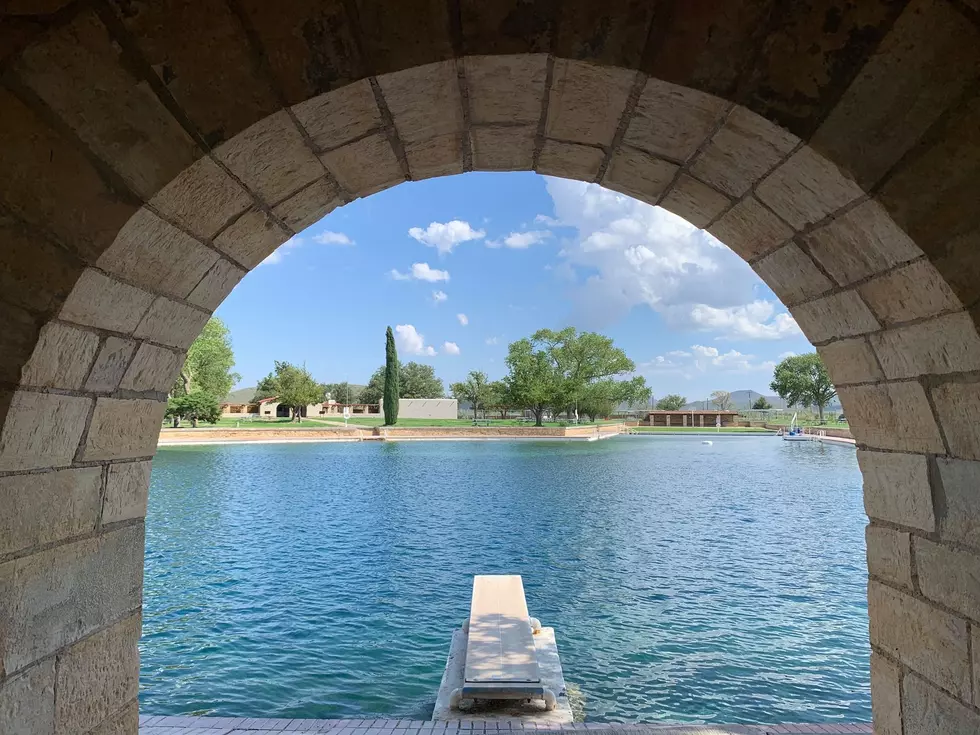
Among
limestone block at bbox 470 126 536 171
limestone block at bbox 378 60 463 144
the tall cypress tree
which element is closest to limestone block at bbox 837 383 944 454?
limestone block at bbox 470 126 536 171

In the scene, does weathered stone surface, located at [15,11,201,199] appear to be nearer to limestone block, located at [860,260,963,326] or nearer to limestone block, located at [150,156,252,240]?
limestone block, located at [150,156,252,240]

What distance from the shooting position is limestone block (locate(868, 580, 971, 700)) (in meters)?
1.84

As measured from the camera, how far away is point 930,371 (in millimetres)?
1854

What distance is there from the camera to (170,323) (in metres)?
2.14

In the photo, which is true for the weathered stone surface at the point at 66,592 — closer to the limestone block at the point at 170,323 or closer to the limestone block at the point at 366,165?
the limestone block at the point at 170,323

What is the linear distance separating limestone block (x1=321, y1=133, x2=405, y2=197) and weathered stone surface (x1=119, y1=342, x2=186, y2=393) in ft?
2.92

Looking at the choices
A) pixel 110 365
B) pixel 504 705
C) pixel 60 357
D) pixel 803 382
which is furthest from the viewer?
pixel 803 382

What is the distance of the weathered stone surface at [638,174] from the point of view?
80.4 inches

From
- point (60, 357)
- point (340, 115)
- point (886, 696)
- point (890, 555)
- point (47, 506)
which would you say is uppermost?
point (340, 115)

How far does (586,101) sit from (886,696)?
7.70 feet

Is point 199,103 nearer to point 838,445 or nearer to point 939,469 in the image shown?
point 939,469

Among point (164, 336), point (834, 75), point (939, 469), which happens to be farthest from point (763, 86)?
point (164, 336)

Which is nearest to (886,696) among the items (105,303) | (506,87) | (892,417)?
(892,417)

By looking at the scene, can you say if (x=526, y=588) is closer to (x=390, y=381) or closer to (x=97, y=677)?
(x=97, y=677)
